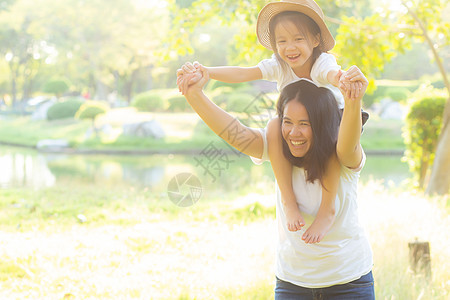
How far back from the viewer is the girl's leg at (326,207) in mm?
1510

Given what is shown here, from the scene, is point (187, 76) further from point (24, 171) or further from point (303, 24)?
point (24, 171)

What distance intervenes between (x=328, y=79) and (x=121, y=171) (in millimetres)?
10487

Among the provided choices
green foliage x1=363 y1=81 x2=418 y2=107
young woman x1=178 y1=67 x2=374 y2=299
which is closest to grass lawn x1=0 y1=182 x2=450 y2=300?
young woman x1=178 y1=67 x2=374 y2=299

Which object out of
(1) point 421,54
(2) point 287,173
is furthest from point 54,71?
(2) point 287,173

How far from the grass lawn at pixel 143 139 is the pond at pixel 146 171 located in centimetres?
103

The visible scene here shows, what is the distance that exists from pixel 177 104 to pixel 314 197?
19.7 meters

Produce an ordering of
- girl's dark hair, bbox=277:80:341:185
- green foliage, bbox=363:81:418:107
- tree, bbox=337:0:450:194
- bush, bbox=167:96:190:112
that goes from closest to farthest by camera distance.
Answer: girl's dark hair, bbox=277:80:341:185 → tree, bbox=337:0:450:194 → green foliage, bbox=363:81:418:107 → bush, bbox=167:96:190:112

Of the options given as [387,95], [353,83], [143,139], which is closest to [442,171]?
[353,83]

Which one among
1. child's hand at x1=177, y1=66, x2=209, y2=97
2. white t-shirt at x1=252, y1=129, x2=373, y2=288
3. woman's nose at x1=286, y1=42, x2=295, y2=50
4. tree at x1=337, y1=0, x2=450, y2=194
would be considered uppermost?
tree at x1=337, y1=0, x2=450, y2=194

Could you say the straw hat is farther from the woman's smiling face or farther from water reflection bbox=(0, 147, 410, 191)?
water reflection bbox=(0, 147, 410, 191)

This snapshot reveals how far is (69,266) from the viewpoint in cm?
382

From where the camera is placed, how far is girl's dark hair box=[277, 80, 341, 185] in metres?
1.50

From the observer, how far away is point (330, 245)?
1563 mm

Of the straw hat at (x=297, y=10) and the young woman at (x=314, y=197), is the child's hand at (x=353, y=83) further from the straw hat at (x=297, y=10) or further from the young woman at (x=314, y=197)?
the straw hat at (x=297, y=10)
